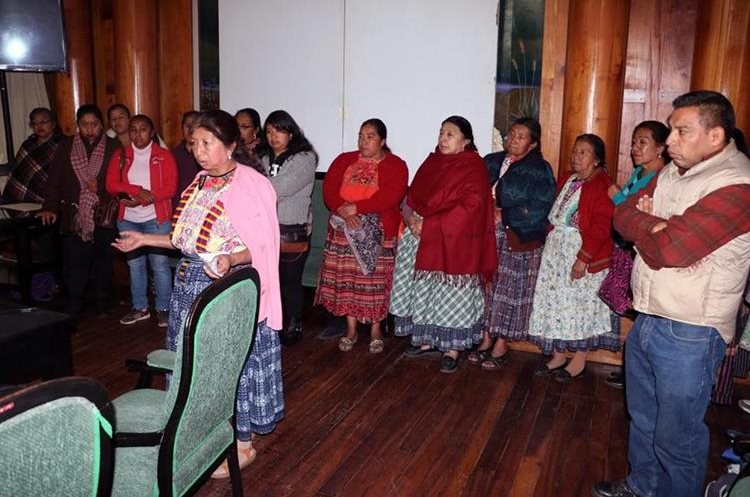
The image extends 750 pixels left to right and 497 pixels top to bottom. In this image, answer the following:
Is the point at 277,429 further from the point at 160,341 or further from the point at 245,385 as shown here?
the point at 160,341

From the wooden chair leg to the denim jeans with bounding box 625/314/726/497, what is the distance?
1.41m

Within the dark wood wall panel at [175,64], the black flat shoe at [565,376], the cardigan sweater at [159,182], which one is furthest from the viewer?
the dark wood wall panel at [175,64]

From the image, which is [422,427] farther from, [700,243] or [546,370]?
[700,243]

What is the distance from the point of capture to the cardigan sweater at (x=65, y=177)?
4469 millimetres

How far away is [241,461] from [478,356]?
176 cm

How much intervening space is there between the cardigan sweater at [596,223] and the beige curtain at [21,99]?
16.2 feet

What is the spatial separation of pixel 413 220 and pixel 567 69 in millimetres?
1310

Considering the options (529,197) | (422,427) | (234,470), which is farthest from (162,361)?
(529,197)

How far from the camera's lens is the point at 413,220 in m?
3.80

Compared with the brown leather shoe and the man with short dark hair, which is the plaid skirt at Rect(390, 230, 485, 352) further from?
the man with short dark hair

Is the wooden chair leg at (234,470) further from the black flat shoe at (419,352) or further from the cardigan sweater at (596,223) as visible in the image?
the cardigan sweater at (596,223)

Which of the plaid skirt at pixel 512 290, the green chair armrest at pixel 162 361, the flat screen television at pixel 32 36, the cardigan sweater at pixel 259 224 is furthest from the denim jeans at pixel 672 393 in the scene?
the flat screen television at pixel 32 36

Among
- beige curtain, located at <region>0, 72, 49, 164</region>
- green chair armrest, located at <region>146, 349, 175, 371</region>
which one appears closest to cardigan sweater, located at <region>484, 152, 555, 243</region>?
green chair armrest, located at <region>146, 349, 175, 371</region>

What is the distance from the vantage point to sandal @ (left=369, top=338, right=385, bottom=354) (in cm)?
401
